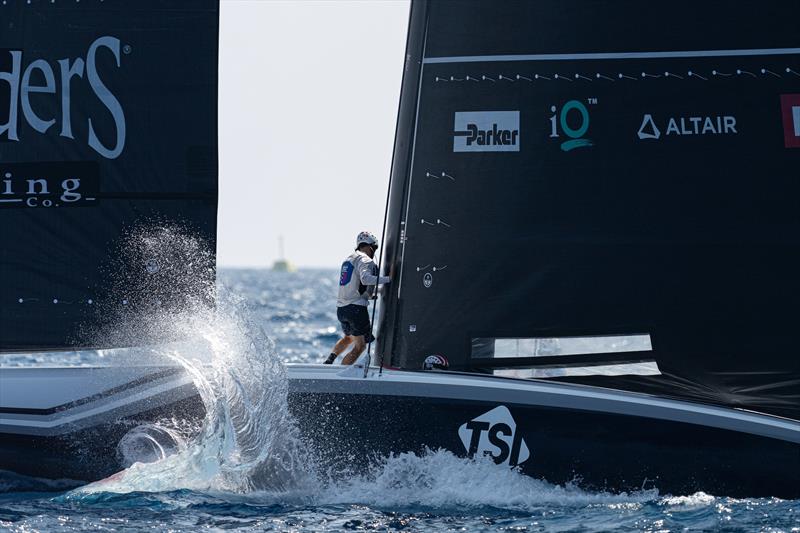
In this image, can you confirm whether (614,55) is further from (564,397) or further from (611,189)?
(564,397)

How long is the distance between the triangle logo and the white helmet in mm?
1714

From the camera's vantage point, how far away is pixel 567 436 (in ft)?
19.0

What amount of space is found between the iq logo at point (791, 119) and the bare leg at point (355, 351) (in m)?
2.71

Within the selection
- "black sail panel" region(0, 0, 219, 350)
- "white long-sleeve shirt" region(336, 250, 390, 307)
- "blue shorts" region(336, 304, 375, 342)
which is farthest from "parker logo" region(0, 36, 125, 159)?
"blue shorts" region(336, 304, 375, 342)

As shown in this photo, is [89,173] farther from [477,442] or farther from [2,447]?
[477,442]

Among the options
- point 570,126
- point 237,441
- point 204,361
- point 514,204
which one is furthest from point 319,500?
point 570,126

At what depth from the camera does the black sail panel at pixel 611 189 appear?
20.2 ft

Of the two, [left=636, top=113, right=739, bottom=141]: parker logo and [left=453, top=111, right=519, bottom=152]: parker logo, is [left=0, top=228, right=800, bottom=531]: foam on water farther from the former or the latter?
[left=636, top=113, right=739, bottom=141]: parker logo

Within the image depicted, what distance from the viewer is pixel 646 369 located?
6238 millimetres

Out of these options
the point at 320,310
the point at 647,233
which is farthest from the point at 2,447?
the point at 320,310

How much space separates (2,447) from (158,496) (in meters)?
0.96

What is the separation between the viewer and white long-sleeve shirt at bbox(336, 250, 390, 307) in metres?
6.54

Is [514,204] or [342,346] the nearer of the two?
[514,204]

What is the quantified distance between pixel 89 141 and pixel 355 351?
198cm
